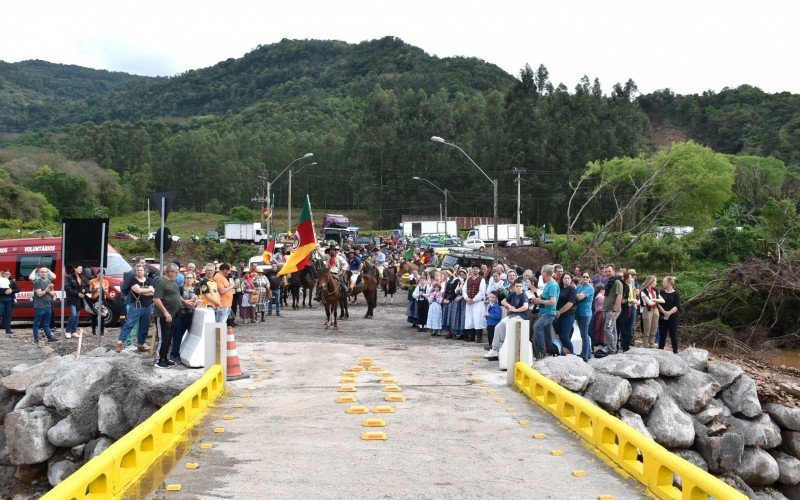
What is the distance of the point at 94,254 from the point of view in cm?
1642

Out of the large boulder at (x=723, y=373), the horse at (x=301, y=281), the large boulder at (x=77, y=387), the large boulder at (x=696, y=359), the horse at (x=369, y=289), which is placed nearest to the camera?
the large boulder at (x=77, y=387)

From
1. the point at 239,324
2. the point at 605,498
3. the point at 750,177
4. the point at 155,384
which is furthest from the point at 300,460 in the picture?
the point at 750,177

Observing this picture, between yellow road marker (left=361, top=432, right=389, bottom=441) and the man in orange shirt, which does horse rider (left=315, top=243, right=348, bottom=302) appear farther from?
yellow road marker (left=361, top=432, right=389, bottom=441)

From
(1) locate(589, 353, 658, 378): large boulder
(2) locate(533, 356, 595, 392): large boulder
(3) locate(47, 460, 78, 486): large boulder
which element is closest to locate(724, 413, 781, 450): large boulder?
(1) locate(589, 353, 658, 378): large boulder

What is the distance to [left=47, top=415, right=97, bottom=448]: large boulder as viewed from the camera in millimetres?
12609

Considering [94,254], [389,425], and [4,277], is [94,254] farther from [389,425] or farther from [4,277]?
[389,425]

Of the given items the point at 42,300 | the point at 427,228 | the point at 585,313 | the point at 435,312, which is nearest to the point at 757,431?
the point at 585,313

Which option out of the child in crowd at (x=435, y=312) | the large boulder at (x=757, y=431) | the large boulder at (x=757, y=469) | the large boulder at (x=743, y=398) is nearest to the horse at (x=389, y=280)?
the child in crowd at (x=435, y=312)

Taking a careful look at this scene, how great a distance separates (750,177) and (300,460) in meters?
79.9

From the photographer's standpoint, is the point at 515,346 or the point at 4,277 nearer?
the point at 515,346

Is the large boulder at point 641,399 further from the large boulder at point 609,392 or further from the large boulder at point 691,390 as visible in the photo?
the large boulder at point 691,390

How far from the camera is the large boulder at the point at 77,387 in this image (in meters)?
13.0

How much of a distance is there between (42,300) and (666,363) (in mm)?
13891

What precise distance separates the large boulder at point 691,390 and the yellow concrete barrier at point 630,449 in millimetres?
4511
